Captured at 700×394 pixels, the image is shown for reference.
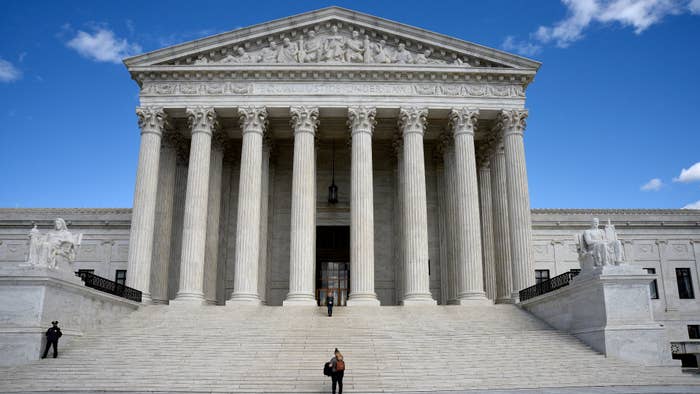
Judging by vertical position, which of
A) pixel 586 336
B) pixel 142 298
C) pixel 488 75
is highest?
pixel 488 75

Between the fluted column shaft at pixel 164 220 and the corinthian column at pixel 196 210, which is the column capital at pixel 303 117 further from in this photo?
the fluted column shaft at pixel 164 220

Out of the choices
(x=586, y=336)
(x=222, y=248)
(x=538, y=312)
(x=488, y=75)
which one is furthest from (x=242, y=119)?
(x=586, y=336)

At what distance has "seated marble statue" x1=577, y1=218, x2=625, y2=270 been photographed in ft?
76.6

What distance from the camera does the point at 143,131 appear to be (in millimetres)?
34781

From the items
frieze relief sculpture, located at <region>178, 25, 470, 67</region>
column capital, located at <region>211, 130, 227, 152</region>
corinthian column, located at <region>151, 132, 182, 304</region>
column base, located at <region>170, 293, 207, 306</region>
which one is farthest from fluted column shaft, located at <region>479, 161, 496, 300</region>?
corinthian column, located at <region>151, 132, 182, 304</region>

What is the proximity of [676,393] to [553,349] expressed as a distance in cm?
630

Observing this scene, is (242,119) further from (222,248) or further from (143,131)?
(222,248)

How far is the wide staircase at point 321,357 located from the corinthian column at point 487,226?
933cm

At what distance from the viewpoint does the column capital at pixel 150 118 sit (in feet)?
114

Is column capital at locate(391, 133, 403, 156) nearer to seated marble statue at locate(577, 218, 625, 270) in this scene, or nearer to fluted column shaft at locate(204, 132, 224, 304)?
fluted column shaft at locate(204, 132, 224, 304)

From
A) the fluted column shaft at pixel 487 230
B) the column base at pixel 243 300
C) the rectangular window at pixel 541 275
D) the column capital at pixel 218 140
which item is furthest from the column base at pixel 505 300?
the column capital at pixel 218 140

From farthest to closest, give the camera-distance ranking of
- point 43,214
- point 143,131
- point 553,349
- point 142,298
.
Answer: point 43,214 → point 143,131 → point 142,298 → point 553,349

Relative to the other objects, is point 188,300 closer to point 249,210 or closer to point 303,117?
point 249,210

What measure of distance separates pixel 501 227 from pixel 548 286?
9337mm
